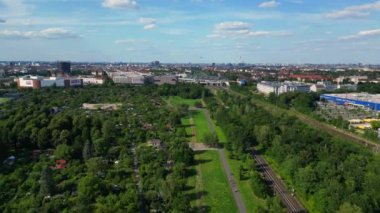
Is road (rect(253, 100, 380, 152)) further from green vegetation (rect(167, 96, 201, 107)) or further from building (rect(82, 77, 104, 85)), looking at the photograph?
building (rect(82, 77, 104, 85))

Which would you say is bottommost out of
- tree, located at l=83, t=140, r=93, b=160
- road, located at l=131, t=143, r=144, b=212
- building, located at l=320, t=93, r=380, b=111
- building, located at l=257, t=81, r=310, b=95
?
road, located at l=131, t=143, r=144, b=212

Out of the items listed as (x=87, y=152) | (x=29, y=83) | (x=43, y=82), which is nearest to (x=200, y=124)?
(x=87, y=152)

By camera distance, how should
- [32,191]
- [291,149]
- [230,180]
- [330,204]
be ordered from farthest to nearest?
[291,149] → [230,180] → [32,191] → [330,204]

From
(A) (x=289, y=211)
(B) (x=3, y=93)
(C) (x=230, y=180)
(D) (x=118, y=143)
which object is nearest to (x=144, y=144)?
(D) (x=118, y=143)

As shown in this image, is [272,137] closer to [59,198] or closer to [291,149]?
[291,149]

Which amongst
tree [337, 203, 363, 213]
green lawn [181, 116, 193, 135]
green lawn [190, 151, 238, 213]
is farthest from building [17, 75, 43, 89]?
tree [337, 203, 363, 213]

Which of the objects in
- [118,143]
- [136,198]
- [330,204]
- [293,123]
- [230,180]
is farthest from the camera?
[293,123]

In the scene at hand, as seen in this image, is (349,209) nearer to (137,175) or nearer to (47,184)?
(137,175)

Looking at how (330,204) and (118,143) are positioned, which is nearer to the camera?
(330,204)
